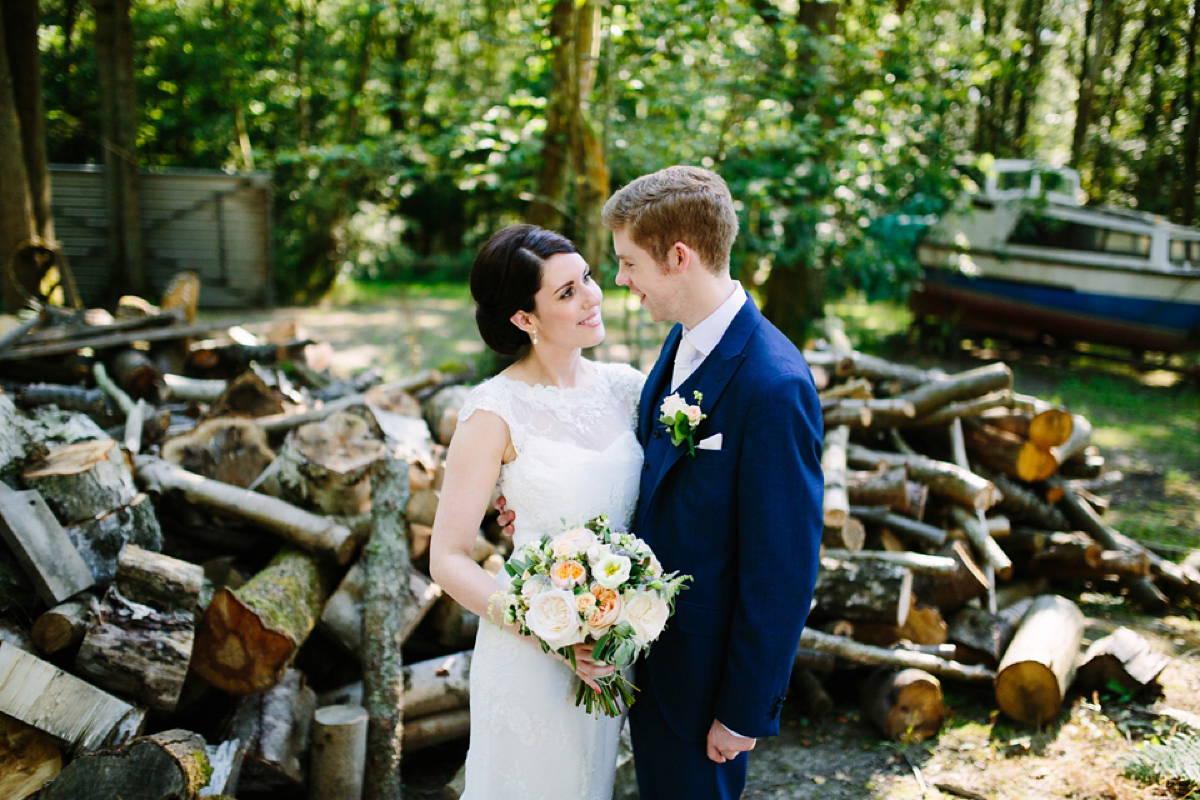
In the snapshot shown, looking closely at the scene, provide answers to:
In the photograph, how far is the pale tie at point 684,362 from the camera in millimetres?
2266

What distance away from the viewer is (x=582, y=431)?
2471mm

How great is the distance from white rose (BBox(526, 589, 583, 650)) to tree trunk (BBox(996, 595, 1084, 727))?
299cm

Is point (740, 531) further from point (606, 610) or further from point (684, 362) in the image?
point (684, 362)

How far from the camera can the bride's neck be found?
252 cm

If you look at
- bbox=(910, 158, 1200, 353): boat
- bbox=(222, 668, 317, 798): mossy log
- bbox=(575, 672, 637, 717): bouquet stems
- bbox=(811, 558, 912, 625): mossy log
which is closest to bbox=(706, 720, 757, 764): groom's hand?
bbox=(575, 672, 637, 717): bouquet stems

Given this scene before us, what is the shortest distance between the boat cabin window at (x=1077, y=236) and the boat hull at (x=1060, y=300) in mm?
334

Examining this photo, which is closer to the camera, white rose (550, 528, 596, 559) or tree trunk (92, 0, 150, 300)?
white rose (550, 528, 596, 559)

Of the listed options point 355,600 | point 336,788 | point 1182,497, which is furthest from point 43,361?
point 1182,497

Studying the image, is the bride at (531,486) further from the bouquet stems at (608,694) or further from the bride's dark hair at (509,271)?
the bouquet stems at (608,694)

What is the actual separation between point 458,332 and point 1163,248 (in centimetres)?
1082

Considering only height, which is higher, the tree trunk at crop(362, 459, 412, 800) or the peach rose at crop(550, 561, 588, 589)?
the peach rose at crop(550, 561, 588, 589)

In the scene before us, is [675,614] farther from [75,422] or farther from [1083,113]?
[1083,113]

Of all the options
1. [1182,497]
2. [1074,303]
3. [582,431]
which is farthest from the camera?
[1074,303]

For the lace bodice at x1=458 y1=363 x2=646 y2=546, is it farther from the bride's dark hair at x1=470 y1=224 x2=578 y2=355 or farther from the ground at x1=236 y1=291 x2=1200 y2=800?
the ground at x1=236 y1=291 x2=1200 y2=800
